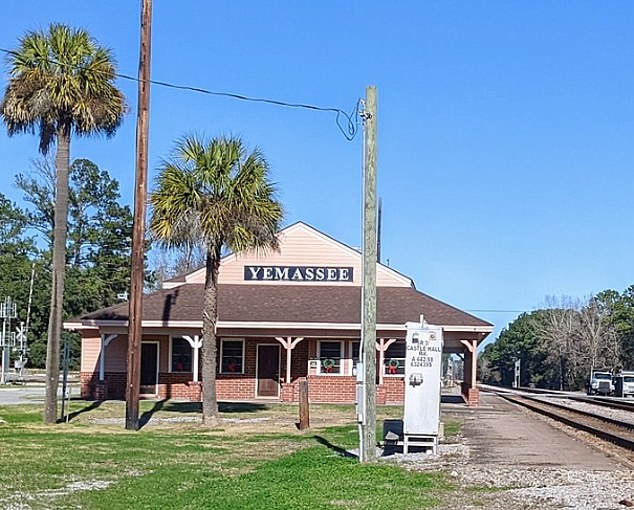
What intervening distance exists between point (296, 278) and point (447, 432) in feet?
59.8

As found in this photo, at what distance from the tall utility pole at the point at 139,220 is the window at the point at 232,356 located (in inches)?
566

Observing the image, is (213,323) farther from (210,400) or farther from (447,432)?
(447,432)

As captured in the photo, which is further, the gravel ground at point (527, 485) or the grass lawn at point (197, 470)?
the grass lawn at point (197, 470)

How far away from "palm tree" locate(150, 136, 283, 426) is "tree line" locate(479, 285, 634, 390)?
70.8 m

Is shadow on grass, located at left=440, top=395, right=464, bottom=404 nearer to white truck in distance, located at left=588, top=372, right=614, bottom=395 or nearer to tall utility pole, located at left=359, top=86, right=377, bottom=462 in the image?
tall utility pole, located at left=359, top=86, right=377, bottom=462

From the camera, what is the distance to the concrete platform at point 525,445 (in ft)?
53.4

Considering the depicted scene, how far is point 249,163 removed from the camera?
24734mm

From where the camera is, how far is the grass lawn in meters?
12.1

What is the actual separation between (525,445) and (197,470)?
280 inches

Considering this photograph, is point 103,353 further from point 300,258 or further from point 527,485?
point 527,485

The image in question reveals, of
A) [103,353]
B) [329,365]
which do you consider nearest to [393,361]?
[329,365]

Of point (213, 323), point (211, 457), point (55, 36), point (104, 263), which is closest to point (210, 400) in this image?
point (213, 323)

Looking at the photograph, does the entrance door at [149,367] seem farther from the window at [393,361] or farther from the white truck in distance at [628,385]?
the white truck in distance at [628,385]

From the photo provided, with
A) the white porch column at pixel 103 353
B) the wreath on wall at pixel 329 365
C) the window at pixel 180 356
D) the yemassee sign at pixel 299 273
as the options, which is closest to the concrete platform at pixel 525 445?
the wreath on wall at pixel 329 365
